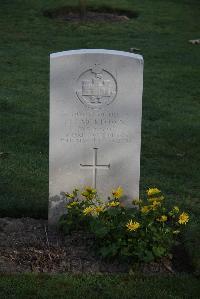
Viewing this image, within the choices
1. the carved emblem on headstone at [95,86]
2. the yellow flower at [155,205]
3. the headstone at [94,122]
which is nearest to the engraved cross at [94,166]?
the headstone at [94,122]

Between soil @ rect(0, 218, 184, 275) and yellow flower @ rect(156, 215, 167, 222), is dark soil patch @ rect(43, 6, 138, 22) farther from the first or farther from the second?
yellow flower @ rect(156, 215, 167, 222)

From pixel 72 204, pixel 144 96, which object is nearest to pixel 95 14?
pixel 144 96

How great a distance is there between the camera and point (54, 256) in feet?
16.5

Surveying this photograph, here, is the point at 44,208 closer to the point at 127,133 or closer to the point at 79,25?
the point at 127,133

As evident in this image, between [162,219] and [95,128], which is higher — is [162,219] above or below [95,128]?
below

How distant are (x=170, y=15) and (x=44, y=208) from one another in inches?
491

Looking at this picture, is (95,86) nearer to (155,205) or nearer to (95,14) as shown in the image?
(155,205)

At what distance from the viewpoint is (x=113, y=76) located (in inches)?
210

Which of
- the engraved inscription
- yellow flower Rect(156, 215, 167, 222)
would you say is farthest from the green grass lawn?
the engraved inscription

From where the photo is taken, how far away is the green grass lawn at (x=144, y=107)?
4.77m

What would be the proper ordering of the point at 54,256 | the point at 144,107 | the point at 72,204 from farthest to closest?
the point at 144,107 < the point at 72,204 < the point at 54,256

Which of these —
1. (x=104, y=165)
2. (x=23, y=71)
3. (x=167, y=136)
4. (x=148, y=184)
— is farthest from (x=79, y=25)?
(x=104, y=165)

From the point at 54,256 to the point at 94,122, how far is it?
109 cm

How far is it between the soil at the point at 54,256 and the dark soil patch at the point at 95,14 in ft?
39.3
